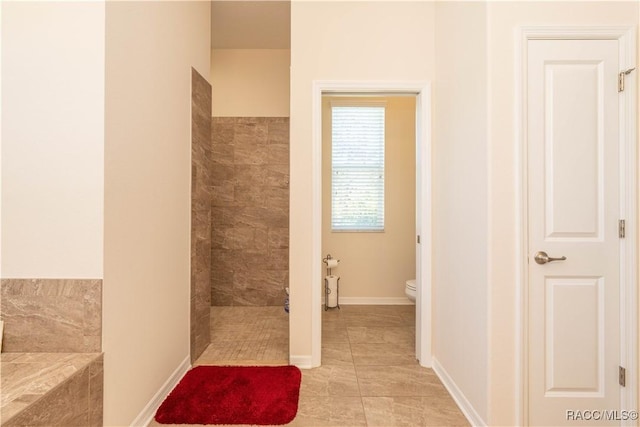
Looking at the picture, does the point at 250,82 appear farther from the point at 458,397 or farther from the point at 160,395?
the point at 458,397

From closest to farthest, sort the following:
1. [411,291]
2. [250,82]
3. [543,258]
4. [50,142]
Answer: [50,142] → [543,258] → [411,291] → [250,82]

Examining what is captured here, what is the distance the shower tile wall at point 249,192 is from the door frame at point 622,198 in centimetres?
293

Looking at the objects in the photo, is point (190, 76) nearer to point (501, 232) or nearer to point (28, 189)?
point (28, 189)

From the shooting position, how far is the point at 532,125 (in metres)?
1.76

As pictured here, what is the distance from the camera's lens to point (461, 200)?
83.3 inches

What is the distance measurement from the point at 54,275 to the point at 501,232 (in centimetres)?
219

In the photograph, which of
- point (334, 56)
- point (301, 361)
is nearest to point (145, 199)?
point (301, 361)

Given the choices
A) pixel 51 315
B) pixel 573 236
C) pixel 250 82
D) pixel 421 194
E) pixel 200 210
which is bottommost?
pixel 51 315

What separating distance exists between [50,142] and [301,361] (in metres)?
2.12

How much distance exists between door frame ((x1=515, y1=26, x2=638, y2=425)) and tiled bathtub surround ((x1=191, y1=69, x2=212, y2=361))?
2227mm

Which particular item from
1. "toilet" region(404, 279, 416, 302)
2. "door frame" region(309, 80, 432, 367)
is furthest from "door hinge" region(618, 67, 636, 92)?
"toilet" region(404, 279, 416, 302)

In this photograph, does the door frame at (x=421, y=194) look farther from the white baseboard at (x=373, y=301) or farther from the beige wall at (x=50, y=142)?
the white baseboard at (x=373, y=301)

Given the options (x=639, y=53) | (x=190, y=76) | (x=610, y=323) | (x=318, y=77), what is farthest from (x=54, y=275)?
(x=639, y=53)
